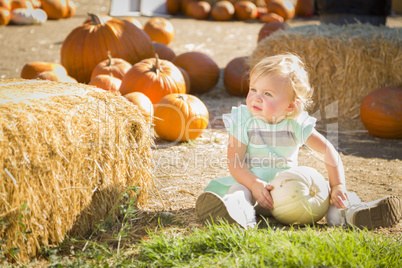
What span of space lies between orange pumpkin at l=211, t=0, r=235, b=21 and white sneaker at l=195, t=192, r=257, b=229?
11129 mm

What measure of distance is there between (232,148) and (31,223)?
1258mm

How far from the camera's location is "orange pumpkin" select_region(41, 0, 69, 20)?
1082 centimetres

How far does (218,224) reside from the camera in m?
2.38

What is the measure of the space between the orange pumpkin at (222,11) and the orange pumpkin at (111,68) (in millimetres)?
8350

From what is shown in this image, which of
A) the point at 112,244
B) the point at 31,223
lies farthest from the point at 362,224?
the point at 31,223

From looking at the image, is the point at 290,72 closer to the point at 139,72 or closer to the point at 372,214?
the point at 372,214

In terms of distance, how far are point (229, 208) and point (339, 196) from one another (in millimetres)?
712

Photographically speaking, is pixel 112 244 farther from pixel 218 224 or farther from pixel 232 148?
pixel 232 148

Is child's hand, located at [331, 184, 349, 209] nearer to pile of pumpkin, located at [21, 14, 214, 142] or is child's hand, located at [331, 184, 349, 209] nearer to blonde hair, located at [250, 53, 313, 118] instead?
blonde hair, located at [250, 53, 313, 118]

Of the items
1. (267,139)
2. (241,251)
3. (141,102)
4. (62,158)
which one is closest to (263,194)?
(267,139)

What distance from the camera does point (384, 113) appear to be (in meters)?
4.59

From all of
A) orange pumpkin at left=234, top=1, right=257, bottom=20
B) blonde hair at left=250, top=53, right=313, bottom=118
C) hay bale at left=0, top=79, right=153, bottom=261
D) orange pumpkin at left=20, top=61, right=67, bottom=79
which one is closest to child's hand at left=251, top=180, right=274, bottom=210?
blonde hair at left=250, top=53, right=313, bottom=118

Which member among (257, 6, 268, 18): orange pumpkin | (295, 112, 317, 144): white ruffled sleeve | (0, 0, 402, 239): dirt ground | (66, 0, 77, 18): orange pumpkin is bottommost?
(0, 0, 402, 239): dirt ground

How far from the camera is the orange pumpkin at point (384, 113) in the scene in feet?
15.0
